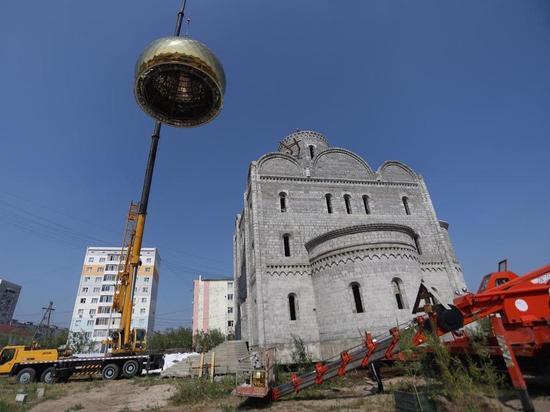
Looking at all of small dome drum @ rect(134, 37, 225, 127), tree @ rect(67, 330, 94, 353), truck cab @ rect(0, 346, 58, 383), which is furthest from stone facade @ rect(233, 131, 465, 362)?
tree @ rect(67, 330, 94, 353)

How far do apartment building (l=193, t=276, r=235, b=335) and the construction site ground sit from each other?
153 feet

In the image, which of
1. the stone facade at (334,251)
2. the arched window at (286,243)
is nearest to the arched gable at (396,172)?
the stone facade at (334,251)

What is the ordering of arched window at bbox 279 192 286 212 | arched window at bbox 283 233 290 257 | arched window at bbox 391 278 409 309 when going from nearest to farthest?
arched window at bbox 391 278 409 309, arched window at bbox 283 233 290 257, arched window at bbox 279 192 286 212

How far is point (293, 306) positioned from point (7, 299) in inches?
3644

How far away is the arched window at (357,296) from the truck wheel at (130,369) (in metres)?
13.0

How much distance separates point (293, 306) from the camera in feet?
56.3

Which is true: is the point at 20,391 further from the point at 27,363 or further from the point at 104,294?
the point at 104,294

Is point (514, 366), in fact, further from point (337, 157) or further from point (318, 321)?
point (337, 157)

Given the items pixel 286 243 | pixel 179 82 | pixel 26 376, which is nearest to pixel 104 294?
pixel 26 376

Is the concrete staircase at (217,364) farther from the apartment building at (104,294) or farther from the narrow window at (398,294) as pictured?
the apartment building at (104,294)

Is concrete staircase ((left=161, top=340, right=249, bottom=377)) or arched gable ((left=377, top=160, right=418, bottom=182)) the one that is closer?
concrete staircase ((left=161, top=340, right=249, bottom=377))

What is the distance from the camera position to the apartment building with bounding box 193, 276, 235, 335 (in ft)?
191

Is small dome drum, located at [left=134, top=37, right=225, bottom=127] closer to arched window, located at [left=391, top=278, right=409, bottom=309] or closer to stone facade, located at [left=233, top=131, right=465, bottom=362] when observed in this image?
stone facade, located at [left=233, top=131, right=465, bottom=362]

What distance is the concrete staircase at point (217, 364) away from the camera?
1542cm
